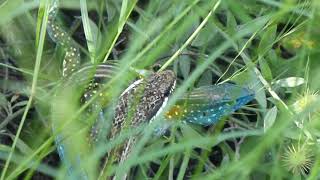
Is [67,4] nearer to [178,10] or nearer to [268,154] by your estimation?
[178,10]

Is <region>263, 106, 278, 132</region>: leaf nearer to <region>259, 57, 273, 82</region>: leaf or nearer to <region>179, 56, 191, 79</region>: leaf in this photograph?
<region>259, 57, 273, 82</region>: leaf

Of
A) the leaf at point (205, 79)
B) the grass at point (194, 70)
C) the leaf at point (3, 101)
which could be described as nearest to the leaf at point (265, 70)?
the grass at point (194, 70)

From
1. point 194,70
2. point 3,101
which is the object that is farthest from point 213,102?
point 3,101

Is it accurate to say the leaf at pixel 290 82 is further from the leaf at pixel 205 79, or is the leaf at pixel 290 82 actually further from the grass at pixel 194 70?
the leaf at pixel 205 79

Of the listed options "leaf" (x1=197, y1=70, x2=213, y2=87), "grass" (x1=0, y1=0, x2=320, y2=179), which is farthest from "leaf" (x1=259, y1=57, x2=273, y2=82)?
"leaf" (x1=197, y1=70, x2=213, y2=87)

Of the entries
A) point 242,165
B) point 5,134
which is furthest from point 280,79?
point 5,134

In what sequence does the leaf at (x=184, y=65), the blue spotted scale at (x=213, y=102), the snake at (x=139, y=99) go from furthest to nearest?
1. the leaf at (x=184, y=65)
2. the blue spotted scale at (x=213, y=102)
3. the snake at (x=139, y=99)
